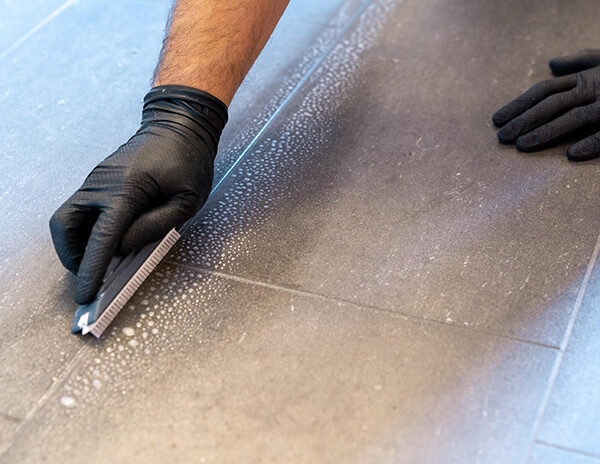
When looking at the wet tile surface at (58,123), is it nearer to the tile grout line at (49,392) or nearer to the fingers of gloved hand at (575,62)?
the tile grout line at (49,392)

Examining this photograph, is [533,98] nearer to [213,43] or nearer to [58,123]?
[213,43]

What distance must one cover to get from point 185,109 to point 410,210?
0.48 metres

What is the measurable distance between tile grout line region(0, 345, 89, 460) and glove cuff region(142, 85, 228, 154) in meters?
0.44

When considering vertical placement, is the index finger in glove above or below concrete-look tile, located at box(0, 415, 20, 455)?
above

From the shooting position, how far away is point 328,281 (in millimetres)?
1192

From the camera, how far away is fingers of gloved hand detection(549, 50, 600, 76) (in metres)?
1.60

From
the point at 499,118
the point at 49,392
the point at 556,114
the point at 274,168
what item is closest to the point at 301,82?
the point at 274,168

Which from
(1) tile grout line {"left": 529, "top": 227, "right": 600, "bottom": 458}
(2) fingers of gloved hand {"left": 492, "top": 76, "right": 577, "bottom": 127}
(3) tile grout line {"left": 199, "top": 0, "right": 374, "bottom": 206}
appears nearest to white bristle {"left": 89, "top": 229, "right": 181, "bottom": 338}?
(3) tile grout line {"left": 199, "top": 0, "right": 374, "bottom": 206}

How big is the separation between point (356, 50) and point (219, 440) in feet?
3.93

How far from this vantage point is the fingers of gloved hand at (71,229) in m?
1.12

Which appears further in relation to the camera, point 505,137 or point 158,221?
point 505,137

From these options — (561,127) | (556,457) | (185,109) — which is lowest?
(556,457)

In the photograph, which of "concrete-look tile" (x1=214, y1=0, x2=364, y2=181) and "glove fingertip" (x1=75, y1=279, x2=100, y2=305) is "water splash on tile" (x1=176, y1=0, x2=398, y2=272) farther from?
"glove fingertip" (x1=75, y1=279, x2=100, y2=305)

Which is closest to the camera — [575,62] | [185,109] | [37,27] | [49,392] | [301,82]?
[49,392]
